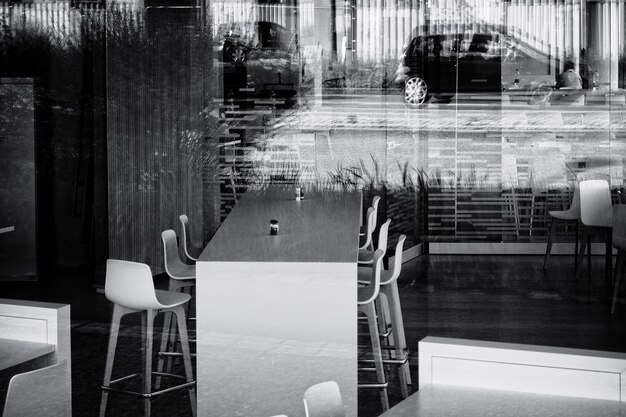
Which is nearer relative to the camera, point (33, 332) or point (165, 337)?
point (33, 332)

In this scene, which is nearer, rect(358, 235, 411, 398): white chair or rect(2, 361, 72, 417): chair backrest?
rect(2, 361, 72, 417): chair backrest

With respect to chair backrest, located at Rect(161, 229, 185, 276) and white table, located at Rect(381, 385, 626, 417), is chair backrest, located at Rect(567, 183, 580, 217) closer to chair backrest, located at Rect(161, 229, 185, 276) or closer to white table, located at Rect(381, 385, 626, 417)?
chair backrest, located at Rect(161, 229, 185, 276)

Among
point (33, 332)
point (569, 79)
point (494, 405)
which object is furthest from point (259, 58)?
point (494, 405)

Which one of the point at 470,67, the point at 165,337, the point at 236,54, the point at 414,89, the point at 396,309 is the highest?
the point at 236,54

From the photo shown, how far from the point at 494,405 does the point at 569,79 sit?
197 inches

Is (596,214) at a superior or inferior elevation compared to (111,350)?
superior

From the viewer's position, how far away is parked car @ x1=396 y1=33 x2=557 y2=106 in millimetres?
8057

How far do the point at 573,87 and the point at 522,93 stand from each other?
1.34 feet

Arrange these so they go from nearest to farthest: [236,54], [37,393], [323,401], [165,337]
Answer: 1. [323,401]
2. [37,393]
3. [165,337]
4. [236,54]

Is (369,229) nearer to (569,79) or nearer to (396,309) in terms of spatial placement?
(396,309)

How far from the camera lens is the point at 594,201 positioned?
8.02 meters

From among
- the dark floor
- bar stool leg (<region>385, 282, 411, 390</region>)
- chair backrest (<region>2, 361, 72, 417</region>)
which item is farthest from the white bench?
bar stool leg (<region>385, 282, 411, 390</region>)

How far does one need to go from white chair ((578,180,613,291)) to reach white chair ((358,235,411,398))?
7.08 ft

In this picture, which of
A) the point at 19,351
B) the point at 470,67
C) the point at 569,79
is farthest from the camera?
the point at 470,67
